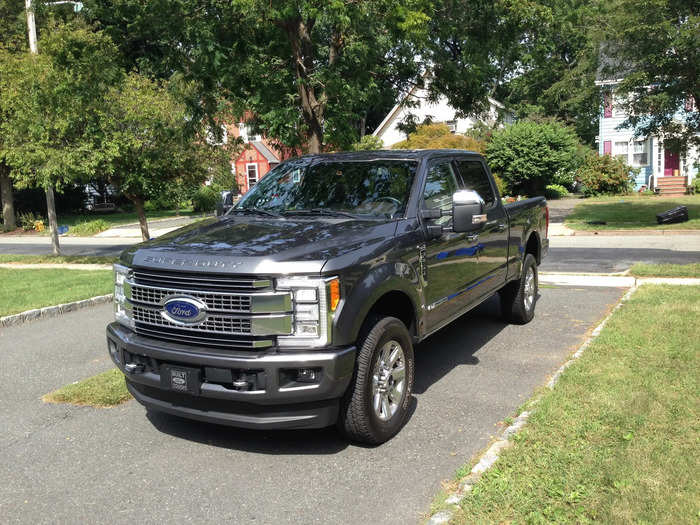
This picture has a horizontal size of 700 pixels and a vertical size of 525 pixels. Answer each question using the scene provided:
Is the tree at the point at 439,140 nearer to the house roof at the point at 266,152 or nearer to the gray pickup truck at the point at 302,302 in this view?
the house roof at the point at 266,152

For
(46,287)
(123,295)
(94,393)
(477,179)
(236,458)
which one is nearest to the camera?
(236,458)

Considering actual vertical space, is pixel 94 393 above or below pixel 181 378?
below

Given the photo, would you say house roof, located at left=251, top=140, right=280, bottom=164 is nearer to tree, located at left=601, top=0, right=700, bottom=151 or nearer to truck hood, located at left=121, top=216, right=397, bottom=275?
tree, located at left=601, top=0, right=700, bottom=151

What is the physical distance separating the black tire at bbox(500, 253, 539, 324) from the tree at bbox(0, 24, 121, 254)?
33.2 feet

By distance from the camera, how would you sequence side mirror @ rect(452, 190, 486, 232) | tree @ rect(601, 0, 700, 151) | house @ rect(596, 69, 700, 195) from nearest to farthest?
1. side mirror @ rect(452, 190, 486, 232)
2. tree @ rect(601, 0, 700, 151)
3. house @ rect(596, 69, 700, 195)

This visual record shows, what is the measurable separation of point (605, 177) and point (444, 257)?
28706 mm

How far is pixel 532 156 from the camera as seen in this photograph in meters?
31.3

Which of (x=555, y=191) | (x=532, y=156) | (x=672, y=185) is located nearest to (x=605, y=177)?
(x=555, y=191)

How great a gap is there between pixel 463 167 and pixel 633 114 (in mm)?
14779

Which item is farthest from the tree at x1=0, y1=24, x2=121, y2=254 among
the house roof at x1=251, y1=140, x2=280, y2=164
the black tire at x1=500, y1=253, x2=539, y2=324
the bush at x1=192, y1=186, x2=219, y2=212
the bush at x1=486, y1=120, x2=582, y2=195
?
the house roof at x1=251, y1=140, x2=280, y2=164

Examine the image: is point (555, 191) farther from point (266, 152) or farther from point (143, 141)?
point (266, 152)

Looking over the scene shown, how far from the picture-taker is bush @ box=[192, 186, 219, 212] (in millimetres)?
35500

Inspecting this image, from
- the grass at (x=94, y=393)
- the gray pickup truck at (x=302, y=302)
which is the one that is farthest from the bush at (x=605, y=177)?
the grass at (x=94, y=393)

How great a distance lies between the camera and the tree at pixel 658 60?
16547 millimetres
